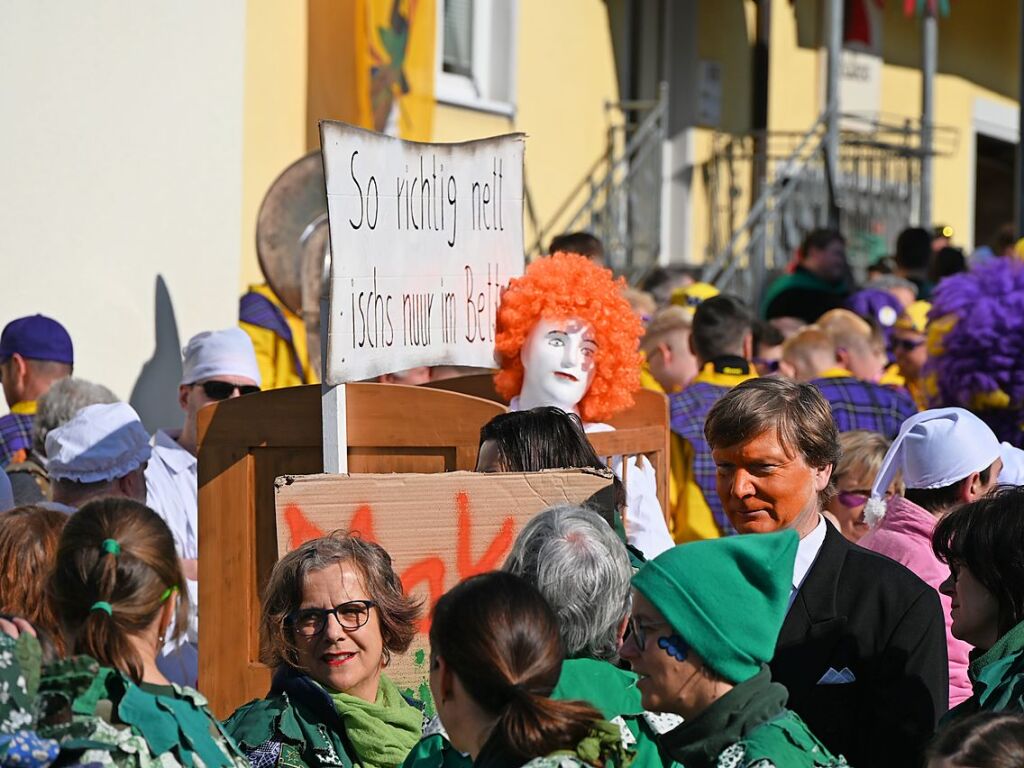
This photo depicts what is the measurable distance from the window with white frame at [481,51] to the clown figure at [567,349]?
7.01 m

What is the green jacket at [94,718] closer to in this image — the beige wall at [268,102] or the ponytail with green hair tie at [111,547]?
the ponytail with green hair tie at [111,547]

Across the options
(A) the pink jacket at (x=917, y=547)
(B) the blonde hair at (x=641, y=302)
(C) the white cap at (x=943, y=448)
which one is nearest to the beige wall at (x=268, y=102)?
(B) the blonde hair at (x=641, y=302)

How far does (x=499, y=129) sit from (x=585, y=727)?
32.6 ft

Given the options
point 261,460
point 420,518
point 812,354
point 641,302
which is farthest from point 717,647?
point 641,302

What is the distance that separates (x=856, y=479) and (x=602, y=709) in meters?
2.55

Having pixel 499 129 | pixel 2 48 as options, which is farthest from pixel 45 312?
pixel 499 129

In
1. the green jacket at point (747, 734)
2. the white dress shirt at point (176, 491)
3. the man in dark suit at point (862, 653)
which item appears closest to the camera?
the green jacket at point (747, 734)

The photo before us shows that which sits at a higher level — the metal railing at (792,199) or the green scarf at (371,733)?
the metal railing at (792,199)

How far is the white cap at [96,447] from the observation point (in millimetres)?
5031

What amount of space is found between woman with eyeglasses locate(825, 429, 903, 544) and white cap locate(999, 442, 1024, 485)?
0.47 m

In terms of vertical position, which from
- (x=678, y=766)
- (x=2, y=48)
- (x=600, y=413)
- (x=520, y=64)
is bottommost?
(x=678, y=766)

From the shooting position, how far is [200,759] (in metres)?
2.87

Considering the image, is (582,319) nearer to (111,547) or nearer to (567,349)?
(567,349)

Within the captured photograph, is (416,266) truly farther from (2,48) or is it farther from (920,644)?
(2,48)
